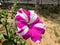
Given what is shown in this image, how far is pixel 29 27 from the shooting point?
3.94ft

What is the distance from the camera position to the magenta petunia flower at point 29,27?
3.80ft

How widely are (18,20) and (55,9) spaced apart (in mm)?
8205

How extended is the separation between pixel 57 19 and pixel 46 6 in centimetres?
162

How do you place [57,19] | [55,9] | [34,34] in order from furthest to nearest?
1. [55,9]
2. [57,19]
3. [34,34]

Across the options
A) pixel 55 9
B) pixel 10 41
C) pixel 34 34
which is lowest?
pixel 55 9

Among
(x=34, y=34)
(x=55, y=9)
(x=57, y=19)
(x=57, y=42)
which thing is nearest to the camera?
(x=34, y=34)

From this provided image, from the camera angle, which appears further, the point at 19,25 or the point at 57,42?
the point at 57,42

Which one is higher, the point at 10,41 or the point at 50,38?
the point at 10,41

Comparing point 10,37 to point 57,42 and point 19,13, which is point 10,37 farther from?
point 57,42

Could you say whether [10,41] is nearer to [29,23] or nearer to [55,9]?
[29,23]

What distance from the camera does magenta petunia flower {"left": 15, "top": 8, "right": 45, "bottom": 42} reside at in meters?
1.16

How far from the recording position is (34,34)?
116 centimetres

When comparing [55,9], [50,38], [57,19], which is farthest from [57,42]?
[55,9]

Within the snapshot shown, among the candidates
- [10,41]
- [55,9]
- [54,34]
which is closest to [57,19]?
[55,9]
